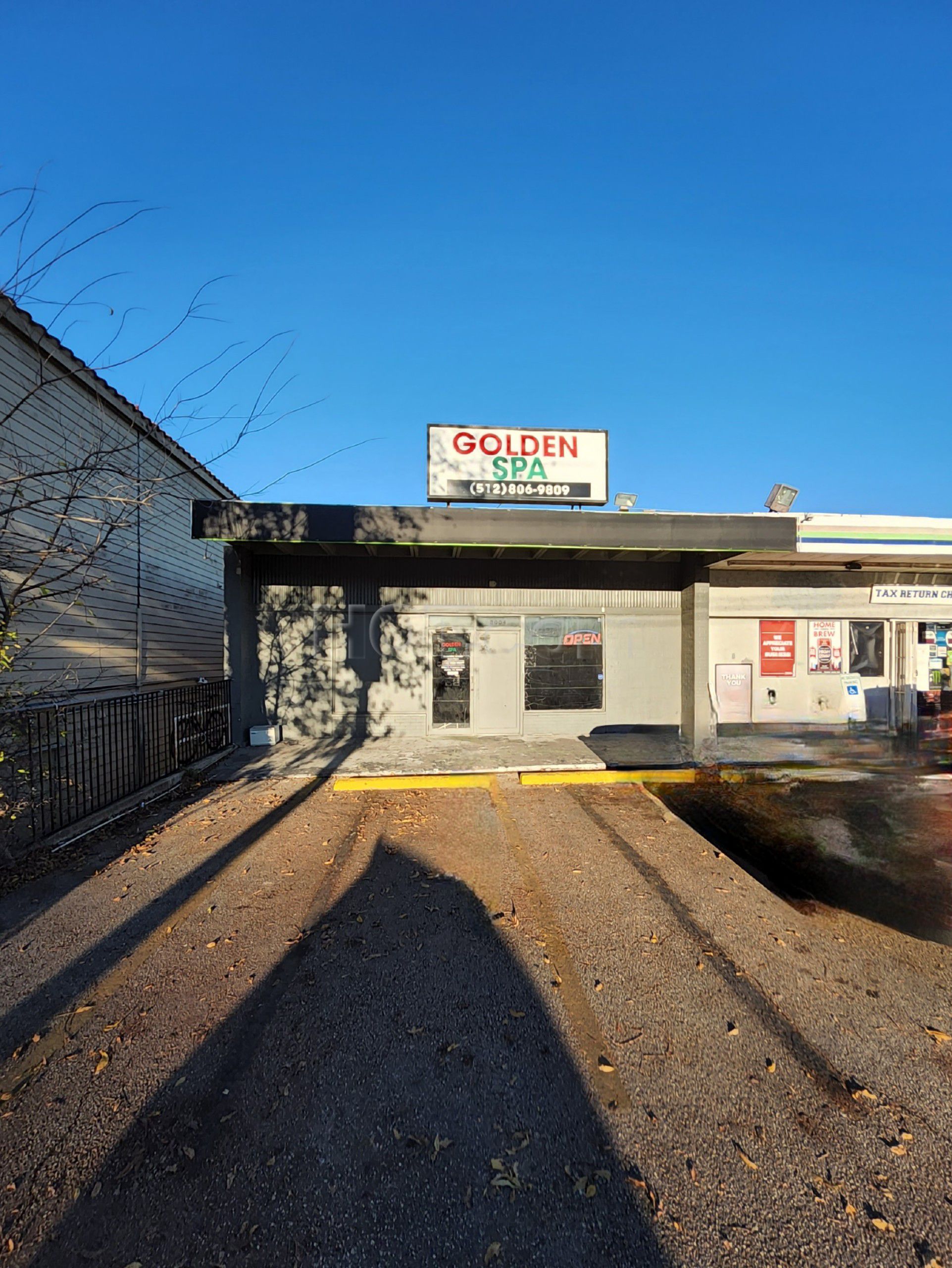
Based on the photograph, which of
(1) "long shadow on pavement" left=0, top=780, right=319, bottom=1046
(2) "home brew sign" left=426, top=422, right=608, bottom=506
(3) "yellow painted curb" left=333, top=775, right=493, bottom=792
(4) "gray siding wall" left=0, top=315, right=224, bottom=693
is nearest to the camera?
(1) "long shadow on pavement" left=0, top=780, right=319, bottom=1046

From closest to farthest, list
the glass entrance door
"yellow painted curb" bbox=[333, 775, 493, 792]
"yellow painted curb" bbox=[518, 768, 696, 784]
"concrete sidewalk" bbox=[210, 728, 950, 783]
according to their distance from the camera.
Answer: "yellow painted curb" bbox=[333, 775, 493, 792] → "yellow painted curb" bbox=[518, 768, 696, 784] → "concrete sidewalk" bbox=[210, 728, 950, 783] → the glass entrance door

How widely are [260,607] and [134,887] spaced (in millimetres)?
7226

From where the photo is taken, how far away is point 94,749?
26.1 feet

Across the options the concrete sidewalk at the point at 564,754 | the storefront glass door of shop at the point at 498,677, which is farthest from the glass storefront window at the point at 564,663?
the concrete sidewalk at the point at 564,754

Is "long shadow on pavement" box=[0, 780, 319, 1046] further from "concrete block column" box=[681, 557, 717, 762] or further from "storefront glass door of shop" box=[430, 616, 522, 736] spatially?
"concrete block column" box=[681, 557, 717, 762]

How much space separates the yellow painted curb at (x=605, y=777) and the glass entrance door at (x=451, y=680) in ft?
9.95

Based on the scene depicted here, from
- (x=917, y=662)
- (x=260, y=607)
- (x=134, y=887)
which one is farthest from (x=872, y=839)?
(x=260, y=607)

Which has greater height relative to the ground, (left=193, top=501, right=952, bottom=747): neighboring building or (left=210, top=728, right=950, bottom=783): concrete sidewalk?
(left=193, top=501, right=952, bottom=747): neighboring building

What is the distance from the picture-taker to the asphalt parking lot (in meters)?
2.04

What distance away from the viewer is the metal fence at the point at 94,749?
18.3ft

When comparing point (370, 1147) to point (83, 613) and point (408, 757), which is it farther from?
point (83, 613)

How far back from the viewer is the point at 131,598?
10.3m

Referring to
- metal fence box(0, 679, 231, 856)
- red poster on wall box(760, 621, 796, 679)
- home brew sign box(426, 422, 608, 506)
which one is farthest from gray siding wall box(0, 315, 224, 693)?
red poster on wall box(760, 621, 796, 679)

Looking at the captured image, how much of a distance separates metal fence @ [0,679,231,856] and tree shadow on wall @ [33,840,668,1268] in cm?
381
